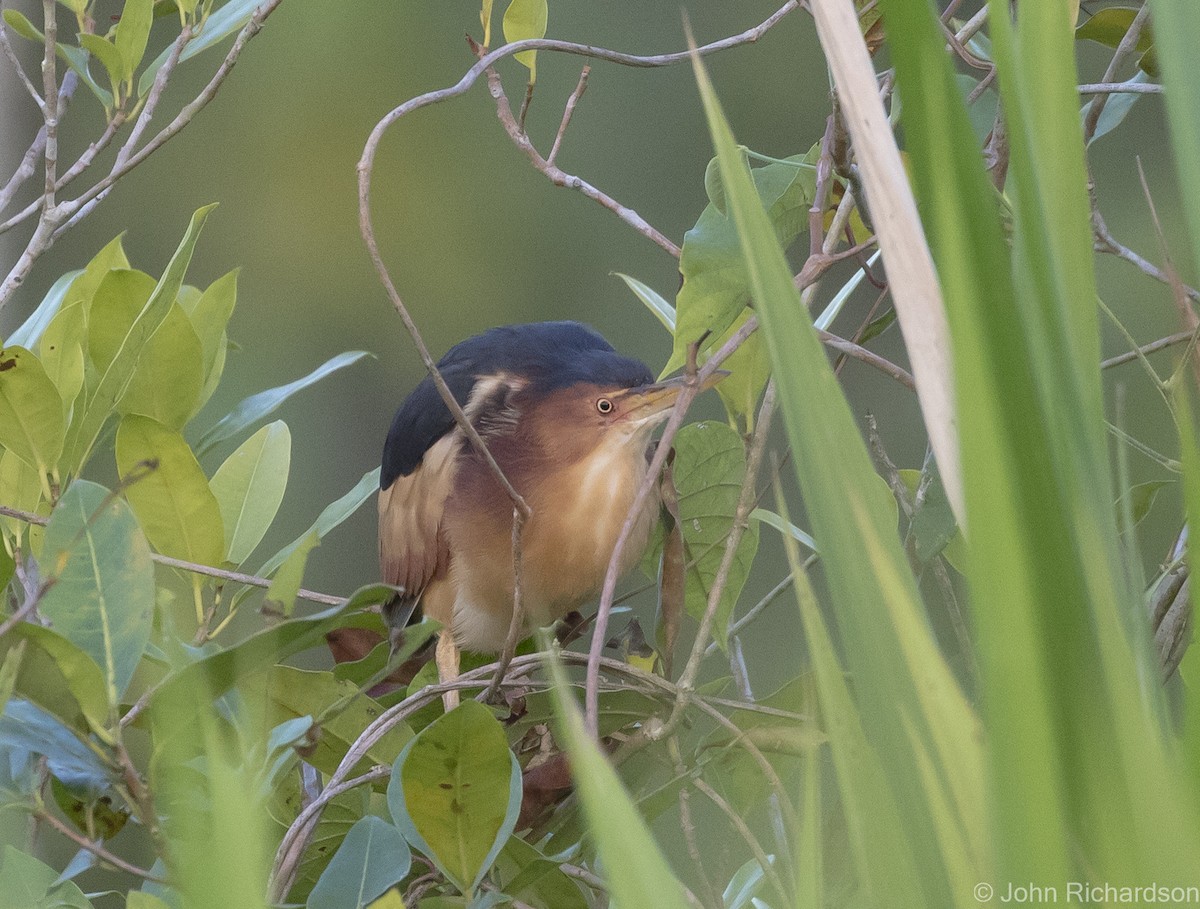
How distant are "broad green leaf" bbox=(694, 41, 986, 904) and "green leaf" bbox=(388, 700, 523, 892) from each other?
0.92 ft

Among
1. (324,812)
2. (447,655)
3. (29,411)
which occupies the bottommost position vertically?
(447,655)

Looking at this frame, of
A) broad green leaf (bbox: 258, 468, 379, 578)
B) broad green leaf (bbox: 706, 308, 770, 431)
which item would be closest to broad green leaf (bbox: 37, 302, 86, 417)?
broad green leaf (bbox: 258, 468, 379, 578)

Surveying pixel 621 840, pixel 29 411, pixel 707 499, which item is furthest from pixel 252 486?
pixel 621 840

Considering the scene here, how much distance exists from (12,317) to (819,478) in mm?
2814

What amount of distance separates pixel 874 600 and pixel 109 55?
2.22 feet

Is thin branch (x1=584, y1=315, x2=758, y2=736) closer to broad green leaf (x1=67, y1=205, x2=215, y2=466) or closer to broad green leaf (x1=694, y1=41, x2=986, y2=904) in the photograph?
broad green leaf (x1=694, y1=41, x2=986, y2=904)

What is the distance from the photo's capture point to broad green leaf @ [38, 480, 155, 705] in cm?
43

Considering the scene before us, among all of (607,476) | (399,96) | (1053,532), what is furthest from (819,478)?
(399,96)

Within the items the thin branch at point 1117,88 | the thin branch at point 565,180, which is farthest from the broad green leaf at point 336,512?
the thin branch at point 1117,88

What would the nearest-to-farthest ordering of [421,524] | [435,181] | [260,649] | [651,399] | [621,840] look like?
1. [621,840]
2. [260,649]
3. [651,399]
4. [421,524]
5. [435,181]

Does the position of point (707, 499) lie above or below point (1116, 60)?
below

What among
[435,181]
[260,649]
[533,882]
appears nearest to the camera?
[260,649]

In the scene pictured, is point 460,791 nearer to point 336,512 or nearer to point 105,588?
point 105,588

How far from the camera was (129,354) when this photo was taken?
64 cm
